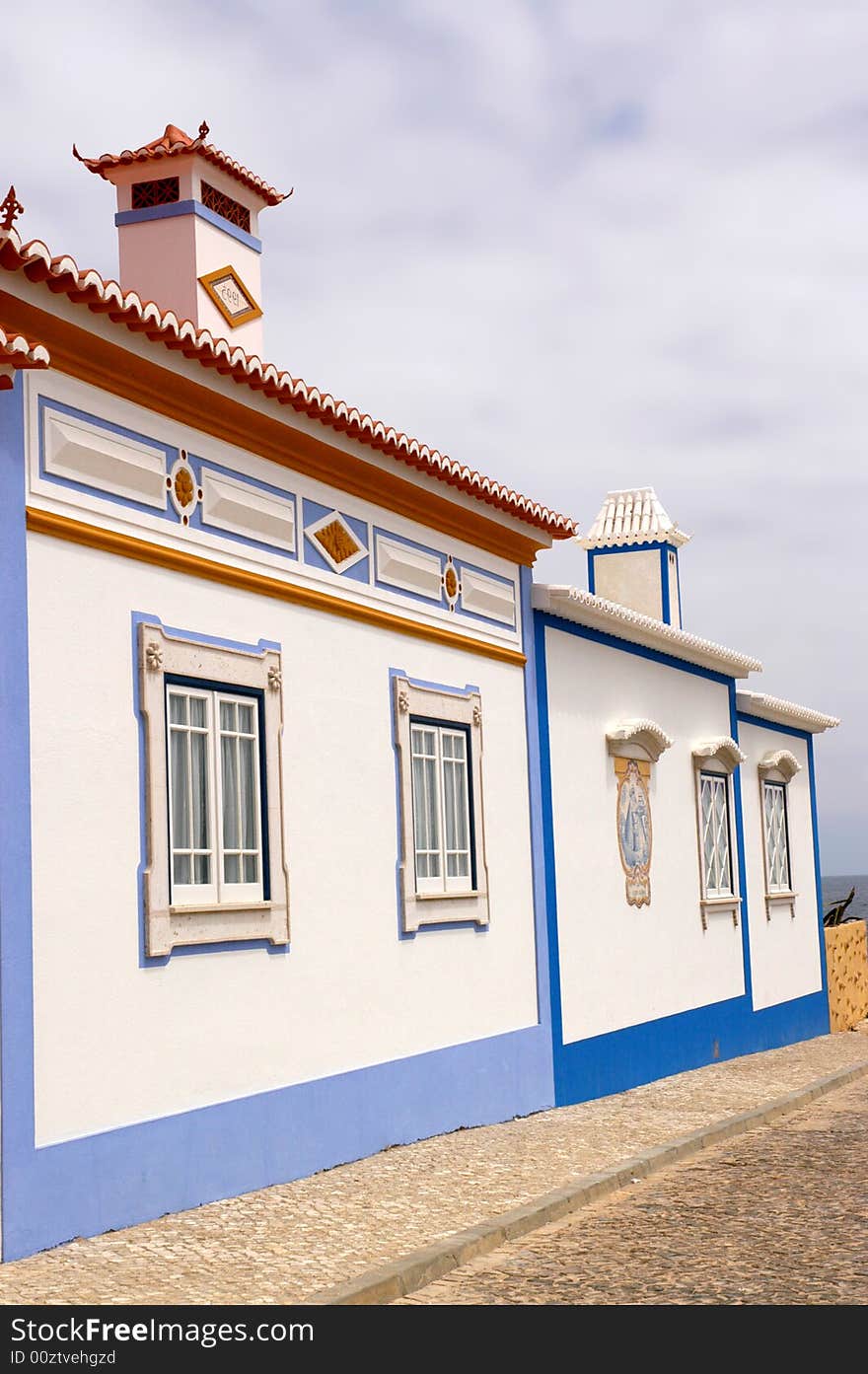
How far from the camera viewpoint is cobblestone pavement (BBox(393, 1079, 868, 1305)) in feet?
20.9

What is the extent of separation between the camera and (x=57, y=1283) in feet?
20.7

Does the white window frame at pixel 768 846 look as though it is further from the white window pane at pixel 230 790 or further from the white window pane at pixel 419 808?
the white window pane at pixel 230 790

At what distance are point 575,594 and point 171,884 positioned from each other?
212 inches

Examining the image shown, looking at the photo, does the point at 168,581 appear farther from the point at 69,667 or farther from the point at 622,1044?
the point at 622,1044

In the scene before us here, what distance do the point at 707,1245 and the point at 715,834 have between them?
958cm

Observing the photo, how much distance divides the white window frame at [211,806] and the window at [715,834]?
7.95 metres

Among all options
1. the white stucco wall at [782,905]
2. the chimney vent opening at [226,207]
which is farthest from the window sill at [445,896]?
the white stucco wall at [782,905]

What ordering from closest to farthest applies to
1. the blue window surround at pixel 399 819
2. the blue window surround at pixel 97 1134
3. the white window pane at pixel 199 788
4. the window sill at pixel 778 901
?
the blue window surround at pixel 97 1134
the white window pane at pixel 199 788
the blue window surround at pixel 399 819
the window sill at pixel 778 901

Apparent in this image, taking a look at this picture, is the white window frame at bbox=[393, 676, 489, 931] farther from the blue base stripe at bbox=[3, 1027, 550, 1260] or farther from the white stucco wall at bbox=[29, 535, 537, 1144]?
the blue base stripe at bbox=[3, 1027, 550, 1260]

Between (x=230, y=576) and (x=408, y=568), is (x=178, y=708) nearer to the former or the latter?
(x=230, y=576)

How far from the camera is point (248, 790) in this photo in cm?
894

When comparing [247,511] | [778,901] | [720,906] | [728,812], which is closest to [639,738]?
[720,906]

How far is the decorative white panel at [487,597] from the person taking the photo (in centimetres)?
1177

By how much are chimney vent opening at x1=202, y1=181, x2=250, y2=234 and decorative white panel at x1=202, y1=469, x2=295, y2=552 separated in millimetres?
3215
